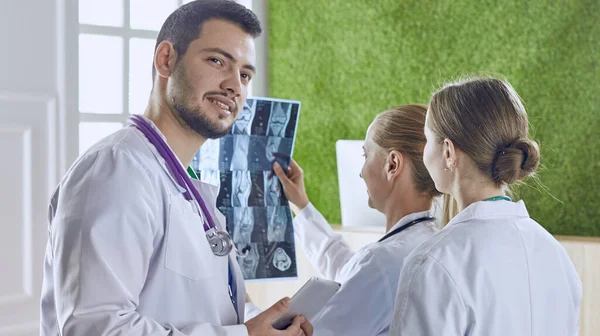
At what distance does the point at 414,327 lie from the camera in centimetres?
143

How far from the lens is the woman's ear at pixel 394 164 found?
1992mm

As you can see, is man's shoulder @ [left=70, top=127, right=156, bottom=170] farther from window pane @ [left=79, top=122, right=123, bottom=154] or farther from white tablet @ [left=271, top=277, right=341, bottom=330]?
window pane @ [left=79, top=122, right=123, bottom=154]

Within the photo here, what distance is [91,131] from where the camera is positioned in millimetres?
3113

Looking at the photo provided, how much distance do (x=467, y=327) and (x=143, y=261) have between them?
0.61 meters

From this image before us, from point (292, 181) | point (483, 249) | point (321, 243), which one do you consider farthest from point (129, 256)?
point (321, 243)

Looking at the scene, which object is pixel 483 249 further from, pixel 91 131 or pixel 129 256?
pixel 91 131

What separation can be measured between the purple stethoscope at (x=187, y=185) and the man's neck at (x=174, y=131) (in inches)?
2.6

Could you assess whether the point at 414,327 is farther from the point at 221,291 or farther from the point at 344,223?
the point at 344,223

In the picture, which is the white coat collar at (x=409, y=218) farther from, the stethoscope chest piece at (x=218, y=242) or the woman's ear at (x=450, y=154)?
the stethoscope chest piece at (x=218, y=242)

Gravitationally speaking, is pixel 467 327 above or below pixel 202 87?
below

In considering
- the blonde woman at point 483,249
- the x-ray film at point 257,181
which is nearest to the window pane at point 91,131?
the x-ray film at point 257,181

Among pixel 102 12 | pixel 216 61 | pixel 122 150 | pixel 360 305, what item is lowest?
pixel 360 305

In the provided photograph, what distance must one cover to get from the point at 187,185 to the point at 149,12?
191 centimetres

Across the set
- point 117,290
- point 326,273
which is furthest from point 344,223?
point 117,290
